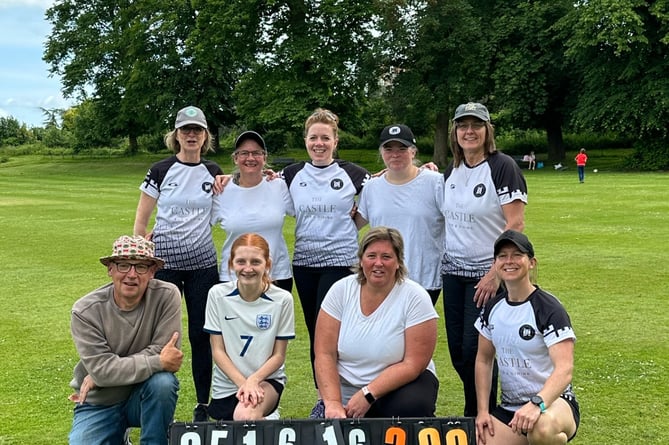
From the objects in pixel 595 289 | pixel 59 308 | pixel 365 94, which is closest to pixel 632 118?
pixel 365 94

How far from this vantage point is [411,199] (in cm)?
501

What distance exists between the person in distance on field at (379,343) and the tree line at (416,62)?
33.5 m

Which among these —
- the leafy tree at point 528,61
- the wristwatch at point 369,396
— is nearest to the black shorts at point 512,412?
the wristwatch at point 369,396

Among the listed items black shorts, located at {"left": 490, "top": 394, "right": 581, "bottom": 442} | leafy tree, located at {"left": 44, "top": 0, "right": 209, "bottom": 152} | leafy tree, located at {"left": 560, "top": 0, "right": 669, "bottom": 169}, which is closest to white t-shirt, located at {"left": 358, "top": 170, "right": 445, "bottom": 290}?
black shorts, located at {"left": 490, "top": 394, "right": 581, "bottom": 442}

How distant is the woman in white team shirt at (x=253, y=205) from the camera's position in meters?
5.25

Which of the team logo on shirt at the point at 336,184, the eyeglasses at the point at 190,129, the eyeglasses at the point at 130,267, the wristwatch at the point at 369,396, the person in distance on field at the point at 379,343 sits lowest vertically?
the wristwatch at the point at 369,396

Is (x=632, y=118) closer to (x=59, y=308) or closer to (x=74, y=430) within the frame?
(x=59, y=308)

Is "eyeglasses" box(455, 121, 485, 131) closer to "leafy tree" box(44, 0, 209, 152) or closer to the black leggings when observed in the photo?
the black leggings

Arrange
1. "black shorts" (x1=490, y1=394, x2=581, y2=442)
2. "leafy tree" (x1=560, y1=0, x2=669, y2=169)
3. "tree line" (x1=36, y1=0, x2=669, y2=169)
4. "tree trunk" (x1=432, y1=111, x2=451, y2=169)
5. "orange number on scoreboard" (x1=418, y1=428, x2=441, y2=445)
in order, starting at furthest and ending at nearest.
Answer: "tree trunk" (x1=432, y1=111, x2=451, y2=169) < "tree line" (x1=36, y1=0, x2=669, y2=169) < "leafy tree" (x1=560, y1=0, x2=669, y2=169) < "black shorts" (x1=490, y1=394, x2=581, y2=442) < "orange number on scoreboard" (x1=418, y1=428, x2=441, y2=445)

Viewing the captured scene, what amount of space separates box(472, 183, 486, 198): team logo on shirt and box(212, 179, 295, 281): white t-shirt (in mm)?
1544

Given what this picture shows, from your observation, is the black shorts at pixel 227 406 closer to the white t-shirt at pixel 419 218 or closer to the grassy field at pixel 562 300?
the grassy field at pixel 562 300

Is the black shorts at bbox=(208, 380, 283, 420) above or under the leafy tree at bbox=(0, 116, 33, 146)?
under

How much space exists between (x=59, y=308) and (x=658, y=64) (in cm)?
3528

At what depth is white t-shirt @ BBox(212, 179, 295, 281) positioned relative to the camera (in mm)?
5246
